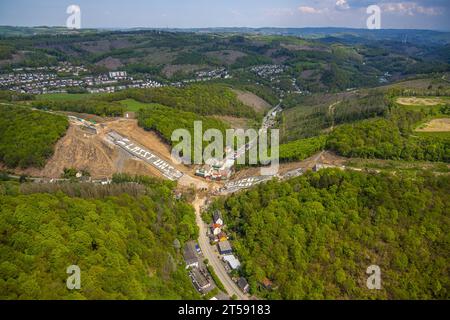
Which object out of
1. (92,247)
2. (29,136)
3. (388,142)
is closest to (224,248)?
(92,247)

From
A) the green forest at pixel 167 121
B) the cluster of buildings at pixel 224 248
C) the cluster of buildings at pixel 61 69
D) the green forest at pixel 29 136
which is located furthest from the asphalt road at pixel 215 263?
the cluster of buildings at pixel 61 69

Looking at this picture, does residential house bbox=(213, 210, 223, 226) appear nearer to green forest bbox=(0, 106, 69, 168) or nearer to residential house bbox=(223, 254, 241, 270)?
residential house bbox=(223, 254, 241, 270)

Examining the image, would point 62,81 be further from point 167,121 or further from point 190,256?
point 190,256

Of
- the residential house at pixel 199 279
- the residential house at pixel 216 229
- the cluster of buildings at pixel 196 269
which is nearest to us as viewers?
the residential house at pixel 199 279

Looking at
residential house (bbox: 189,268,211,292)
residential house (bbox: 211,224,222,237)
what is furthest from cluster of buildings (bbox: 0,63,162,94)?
residential house (bbox: 189,268,211,292)

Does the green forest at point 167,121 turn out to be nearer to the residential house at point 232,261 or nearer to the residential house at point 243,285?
the residential house at point 232,261
